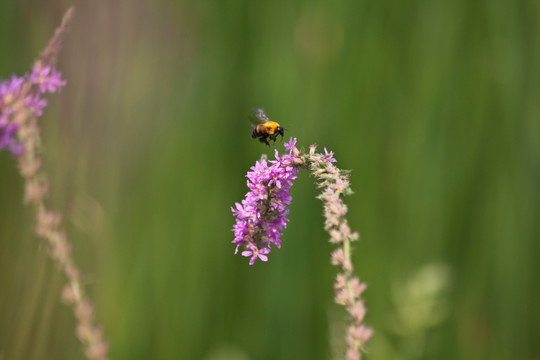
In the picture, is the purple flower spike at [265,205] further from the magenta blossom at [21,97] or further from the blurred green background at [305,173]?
the blurred green background at [305,173]

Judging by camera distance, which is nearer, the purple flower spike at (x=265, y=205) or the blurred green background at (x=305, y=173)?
the purple flower spike at (x=265, y=205)

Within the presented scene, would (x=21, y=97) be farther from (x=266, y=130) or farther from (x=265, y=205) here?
(x=266, y=130)

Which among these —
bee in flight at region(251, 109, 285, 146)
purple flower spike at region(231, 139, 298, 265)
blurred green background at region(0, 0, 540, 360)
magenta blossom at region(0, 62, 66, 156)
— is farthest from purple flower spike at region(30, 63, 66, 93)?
blurred green background at region(0, 0, 540, 360)

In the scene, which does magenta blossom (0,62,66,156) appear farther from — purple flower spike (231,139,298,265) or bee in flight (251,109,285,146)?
bee in flight (251,109,285,146)

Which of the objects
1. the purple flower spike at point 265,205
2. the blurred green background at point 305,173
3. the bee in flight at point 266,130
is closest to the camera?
the purple flower spike at point 265,205

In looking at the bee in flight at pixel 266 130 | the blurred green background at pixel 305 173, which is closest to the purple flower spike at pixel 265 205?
the bee in flight at pixel 266 130
